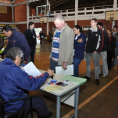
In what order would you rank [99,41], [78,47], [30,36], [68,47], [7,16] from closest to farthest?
1. [68,47]
2. [78,47]
3. [99,41]
4. [30,36]
5. [7,16]

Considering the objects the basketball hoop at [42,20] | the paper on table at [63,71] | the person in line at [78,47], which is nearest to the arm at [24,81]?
the paper on table at [63,71]

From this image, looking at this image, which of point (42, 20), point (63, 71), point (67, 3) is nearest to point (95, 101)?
point (63, 71)

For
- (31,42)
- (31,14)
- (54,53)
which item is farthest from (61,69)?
(31,14)

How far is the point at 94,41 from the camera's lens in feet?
12.6

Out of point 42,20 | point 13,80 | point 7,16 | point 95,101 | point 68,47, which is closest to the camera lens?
point 13,80

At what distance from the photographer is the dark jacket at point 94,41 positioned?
149 inches

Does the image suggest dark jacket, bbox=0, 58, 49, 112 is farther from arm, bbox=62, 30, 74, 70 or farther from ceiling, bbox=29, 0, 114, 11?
ceiling, bbox=29, 0, 114, 11

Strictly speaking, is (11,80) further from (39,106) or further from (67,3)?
(67,3)

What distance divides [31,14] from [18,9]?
2.76 metres

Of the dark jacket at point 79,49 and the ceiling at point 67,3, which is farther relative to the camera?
the ceiling at point 67,3

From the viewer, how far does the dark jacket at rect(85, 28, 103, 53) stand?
379 cm

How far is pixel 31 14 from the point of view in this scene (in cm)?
2092

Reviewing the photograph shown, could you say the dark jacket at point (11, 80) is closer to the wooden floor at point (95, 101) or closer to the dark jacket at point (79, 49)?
the wooden floor at point (95, 101)

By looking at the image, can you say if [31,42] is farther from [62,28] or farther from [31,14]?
[31,14]
